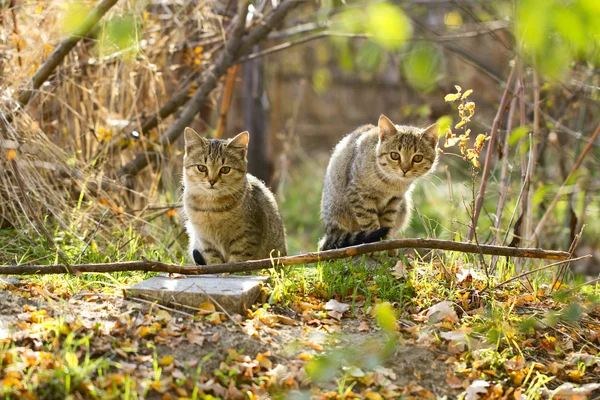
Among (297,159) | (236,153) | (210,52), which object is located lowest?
(297,159)

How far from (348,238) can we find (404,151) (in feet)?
2.46

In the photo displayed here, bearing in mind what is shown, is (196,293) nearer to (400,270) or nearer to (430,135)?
(400,270)

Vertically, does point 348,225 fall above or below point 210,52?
below

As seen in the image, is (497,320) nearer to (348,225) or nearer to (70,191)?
(348,225)

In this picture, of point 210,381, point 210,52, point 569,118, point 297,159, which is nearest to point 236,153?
point 210,52

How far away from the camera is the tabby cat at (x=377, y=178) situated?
4.57 meters

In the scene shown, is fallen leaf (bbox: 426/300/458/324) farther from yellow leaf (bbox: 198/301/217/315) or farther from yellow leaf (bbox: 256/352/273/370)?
yellow leaf (bbox: 198/301/217/315)

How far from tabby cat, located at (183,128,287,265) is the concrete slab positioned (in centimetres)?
101

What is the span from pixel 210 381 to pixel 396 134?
8.38ft

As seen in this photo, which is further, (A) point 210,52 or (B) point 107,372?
(A) point 210,52

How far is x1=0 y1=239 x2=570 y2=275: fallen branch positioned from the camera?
3404 millimetres

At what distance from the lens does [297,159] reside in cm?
1295

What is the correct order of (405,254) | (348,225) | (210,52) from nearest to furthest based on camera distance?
1. (405,254)
2. (348,225)
3. (210,52)

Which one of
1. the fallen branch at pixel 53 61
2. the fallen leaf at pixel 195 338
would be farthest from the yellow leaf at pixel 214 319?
the fallen branch at pixel 53 61
